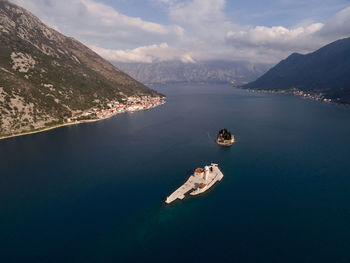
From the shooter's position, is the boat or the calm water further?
the boat

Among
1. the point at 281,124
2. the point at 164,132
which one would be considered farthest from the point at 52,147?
the point at 281,124

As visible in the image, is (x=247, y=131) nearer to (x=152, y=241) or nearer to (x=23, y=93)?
(x=152, y=241)

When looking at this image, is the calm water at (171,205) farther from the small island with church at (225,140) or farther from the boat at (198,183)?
the small island with church at (225,140)

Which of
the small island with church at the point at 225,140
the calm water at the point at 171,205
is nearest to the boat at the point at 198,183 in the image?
the calm water at the point at 171,205

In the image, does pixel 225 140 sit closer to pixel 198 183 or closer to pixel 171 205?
pixel 198 183

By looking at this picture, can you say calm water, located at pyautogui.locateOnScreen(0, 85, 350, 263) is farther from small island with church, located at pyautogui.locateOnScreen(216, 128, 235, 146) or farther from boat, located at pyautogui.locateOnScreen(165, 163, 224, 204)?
small island with church, located at pyautogui.locateOnScreen(216, 128, 235, 146)

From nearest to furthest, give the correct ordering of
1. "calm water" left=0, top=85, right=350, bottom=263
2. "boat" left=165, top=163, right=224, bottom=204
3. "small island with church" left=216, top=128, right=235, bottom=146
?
"calm water" left=0, top=85, right=350, bottom=263 → "boat" left=165, top=163, right=224, bottom=204 → "small island with church" left=216, top=128, right=235, bottom=146

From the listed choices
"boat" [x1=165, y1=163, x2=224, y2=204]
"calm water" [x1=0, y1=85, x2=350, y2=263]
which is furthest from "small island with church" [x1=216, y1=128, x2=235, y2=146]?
"boat" [x1=165, y1=163, x2=224, y2=204]
